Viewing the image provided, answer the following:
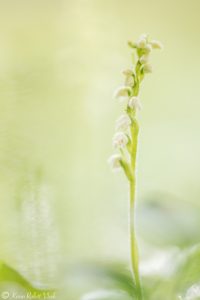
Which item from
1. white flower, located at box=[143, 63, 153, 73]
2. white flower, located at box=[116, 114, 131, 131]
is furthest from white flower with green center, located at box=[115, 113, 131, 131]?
white flower, located at box=[143, 63, 153, 73]

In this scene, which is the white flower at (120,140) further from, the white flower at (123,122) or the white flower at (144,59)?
the white flower at (144,59)

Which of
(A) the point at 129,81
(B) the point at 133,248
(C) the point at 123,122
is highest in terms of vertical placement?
(A) the point at 129,81

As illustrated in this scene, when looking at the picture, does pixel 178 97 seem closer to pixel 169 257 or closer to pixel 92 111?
pixel 92 111

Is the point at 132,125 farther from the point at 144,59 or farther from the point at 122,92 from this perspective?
the point at 144,59

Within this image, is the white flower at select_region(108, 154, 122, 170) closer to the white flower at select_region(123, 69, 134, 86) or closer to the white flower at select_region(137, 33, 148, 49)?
the white flower at select_region(123, 69, 134, 86)

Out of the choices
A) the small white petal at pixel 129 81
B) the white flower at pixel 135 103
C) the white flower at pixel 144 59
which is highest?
the white flower at pixel 144 59

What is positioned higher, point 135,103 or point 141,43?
point 141,43

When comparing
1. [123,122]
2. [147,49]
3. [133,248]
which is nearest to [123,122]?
[123,122]

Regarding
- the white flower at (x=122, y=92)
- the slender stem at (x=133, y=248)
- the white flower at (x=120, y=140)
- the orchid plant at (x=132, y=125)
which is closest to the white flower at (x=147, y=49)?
the orchid plant at (x=132, y=125)
